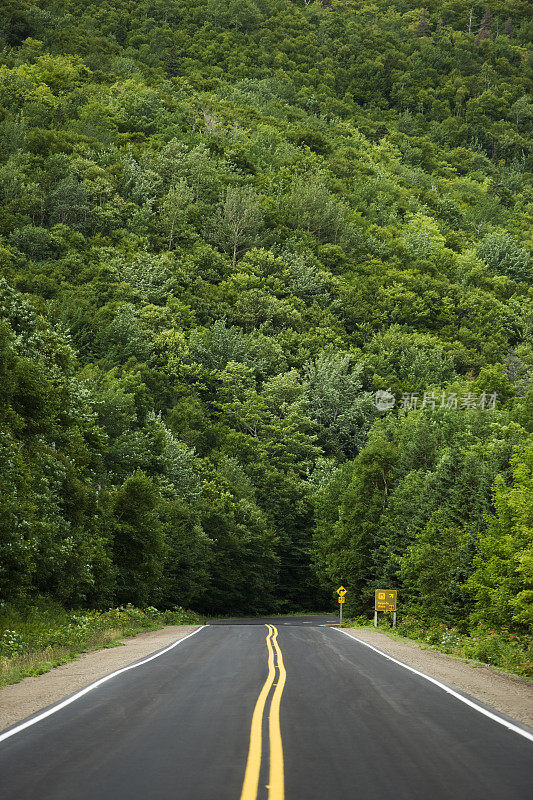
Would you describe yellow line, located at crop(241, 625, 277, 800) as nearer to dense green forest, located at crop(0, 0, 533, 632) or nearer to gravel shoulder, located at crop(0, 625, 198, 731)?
gravel shoulder, located at crop(0, 625, 198, 731)

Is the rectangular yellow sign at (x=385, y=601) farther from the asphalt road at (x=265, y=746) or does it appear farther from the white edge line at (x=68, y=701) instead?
the asphalt road at (x=265, y=746)

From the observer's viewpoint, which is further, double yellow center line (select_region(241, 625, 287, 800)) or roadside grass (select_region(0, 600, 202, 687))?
roadside grass (select_region(0, 600, 202, 687))

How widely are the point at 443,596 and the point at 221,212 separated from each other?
357 feet

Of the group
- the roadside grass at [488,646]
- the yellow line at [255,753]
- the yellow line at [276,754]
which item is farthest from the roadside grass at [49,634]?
the roadside grass at [488,646]

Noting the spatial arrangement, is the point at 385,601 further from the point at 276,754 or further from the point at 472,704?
the point at 276,754

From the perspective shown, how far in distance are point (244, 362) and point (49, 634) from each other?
84931 mm

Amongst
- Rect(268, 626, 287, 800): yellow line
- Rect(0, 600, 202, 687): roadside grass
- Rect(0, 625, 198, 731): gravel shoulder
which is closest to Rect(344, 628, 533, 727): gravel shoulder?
Rect(268, 626, 287, 800): yellow line

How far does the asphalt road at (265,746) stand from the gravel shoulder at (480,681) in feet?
2.58

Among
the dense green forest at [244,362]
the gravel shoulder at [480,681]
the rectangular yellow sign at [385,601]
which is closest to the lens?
the gravel shoulder at [480,681]

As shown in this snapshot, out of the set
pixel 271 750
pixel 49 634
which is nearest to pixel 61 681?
pixel 49 634

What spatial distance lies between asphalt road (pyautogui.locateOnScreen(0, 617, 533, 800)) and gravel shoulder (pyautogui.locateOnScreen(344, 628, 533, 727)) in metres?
0.79

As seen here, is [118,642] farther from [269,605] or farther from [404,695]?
[269,605]

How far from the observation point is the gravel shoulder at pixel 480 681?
533 inches

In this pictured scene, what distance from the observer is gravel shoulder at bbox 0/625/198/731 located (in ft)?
40.6
